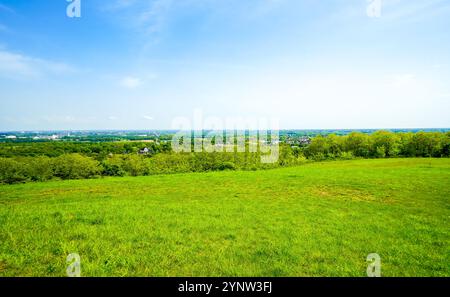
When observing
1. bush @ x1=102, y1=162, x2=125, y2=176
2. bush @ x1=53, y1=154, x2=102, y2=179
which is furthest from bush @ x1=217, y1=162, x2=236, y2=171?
bush @ x1=53, y1=154, x2=102, y2=179

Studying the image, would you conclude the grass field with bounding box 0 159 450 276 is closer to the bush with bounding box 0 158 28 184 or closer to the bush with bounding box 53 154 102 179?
the bush with bounding box 0 158 28 184

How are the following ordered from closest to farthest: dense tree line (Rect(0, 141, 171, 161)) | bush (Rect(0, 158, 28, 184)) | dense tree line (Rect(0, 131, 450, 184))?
1. bush (Rect(0, 158, 28, 184))
2. dense tree line (Rect(0, 131, 450, 184))
3. dense tree line (Rect(0, 141, 171, 161))

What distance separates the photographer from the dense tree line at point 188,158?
37.3 m

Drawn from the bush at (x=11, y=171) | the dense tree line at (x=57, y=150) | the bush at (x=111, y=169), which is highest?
the dense tree line at (x=57, y=150)

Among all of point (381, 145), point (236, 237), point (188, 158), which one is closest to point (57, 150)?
point (188, 158)

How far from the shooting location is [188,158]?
4997cm

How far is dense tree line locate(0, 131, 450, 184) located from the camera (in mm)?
37281

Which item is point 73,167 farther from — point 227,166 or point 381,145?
point 381,145

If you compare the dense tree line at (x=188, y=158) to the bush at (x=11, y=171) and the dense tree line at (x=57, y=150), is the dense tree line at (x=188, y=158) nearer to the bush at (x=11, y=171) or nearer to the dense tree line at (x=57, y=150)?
the bush at (x=11, y=171)

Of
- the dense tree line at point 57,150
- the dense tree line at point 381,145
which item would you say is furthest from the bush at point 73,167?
the dense tree line at point 381,145

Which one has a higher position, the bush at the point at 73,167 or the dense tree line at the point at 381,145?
the dense tree line at the point at 381,145
